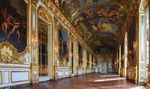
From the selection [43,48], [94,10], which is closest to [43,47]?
[43,48]

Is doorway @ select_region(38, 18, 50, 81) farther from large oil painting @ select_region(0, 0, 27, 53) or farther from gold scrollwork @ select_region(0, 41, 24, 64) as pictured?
gold scrollwork @ select_region(0, 41, 24, 64)

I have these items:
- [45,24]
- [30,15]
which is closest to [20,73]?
[30,15]

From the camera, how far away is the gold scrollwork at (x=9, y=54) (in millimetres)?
8316

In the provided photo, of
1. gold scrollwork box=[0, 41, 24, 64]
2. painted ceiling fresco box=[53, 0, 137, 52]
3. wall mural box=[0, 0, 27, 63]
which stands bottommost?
gold scrollwork box=[0, 41, 24, 64]

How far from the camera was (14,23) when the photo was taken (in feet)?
30.2

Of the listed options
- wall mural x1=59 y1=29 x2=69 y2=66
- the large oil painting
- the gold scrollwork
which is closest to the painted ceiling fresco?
wall mural x1=59 y1=29 x2=69 y2=66

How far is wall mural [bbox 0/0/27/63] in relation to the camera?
833cm

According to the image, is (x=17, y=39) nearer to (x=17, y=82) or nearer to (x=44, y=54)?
(x=17, y=82)

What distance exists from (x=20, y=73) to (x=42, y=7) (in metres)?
4.79

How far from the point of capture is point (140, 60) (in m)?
11.8

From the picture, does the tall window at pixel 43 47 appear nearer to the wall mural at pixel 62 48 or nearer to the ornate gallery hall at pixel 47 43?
the ornate gallery hall at pixel 47 43

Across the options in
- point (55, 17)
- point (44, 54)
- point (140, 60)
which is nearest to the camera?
point (140, 60)

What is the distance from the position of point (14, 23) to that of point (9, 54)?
1.33 meters

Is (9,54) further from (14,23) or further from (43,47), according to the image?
(43,47)
